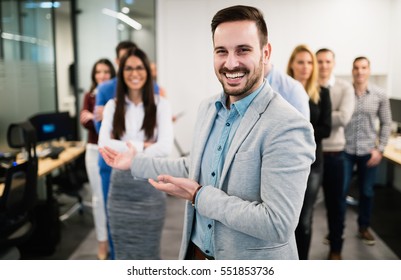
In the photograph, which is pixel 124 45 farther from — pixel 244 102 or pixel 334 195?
pixel 334 195

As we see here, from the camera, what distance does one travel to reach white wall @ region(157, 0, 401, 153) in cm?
101

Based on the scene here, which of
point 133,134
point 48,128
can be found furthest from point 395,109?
point 48,128

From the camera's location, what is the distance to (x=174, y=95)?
3.84ft

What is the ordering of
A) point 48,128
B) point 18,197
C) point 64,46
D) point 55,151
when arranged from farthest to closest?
1. point 48,128
2. point 55,151
3. point 18,197
4. point 64,46

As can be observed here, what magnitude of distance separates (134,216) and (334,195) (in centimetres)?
79

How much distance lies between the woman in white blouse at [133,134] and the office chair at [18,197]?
0.72 m

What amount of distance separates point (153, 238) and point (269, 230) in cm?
81

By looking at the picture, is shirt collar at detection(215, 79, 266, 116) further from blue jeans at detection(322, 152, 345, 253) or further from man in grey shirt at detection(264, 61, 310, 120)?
blue jeans at detection(322, 152, 345, 253)

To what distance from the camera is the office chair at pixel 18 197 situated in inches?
73.7

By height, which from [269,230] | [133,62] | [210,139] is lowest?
[269,230]

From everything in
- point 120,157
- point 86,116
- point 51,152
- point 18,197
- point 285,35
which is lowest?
point 18,197

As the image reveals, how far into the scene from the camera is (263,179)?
833mm

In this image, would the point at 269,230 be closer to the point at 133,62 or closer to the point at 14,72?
the point at 133,62
